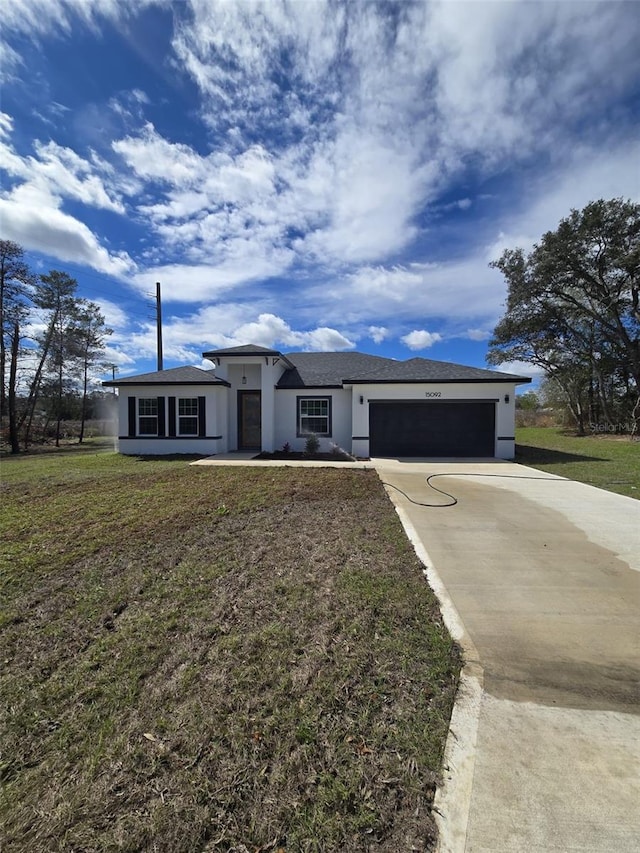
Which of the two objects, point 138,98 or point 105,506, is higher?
point 138,98

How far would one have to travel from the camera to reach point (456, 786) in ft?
5.33

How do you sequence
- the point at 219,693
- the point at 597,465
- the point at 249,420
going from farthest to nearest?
the point at 249,420, the point at 597,465, the point at 219,693

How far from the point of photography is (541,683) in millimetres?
2287

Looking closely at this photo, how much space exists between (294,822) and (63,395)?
25102mm

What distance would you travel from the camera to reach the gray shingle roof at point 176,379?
12.7 m

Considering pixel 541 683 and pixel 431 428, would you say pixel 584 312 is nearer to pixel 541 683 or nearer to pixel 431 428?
pixel 431 428

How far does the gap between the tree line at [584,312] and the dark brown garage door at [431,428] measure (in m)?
14.4

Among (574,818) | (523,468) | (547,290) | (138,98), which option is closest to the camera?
(574,818)

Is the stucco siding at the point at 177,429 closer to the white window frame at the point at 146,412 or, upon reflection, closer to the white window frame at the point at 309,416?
the white window frame at the point at 146,412

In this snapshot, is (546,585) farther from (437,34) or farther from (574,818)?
(437,34)

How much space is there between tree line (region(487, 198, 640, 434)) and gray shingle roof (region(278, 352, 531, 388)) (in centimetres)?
1402

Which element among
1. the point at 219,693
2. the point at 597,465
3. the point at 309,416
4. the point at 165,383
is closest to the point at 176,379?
the point at 165,383

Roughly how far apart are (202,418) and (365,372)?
250 inches

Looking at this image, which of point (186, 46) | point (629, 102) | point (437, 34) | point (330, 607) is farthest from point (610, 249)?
point (330, 607)
